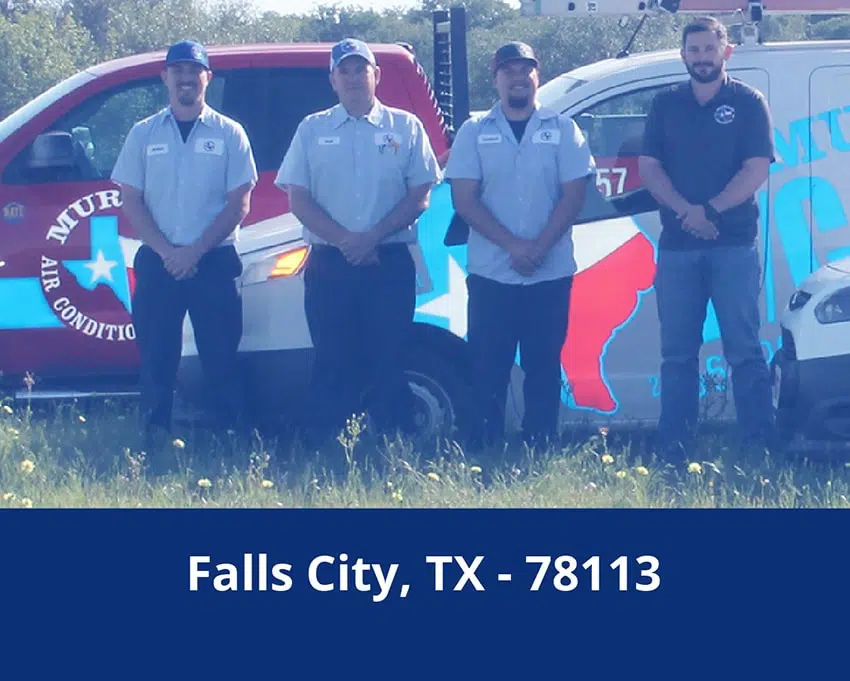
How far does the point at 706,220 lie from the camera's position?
20.2 feet

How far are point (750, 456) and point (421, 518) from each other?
2839 millimetres

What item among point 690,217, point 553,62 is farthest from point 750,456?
point 553,62

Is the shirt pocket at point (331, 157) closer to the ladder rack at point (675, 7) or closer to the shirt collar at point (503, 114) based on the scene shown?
the shirt collar at point (503, 114)

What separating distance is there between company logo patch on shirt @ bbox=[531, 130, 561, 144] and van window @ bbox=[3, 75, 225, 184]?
236 cm

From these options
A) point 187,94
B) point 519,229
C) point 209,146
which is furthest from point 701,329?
point 187,94

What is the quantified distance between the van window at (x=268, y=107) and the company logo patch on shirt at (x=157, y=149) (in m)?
1.31

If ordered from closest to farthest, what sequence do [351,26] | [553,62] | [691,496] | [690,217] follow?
[691,496] < [690,217] < [553,62] < [351,26]

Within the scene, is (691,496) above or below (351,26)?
below

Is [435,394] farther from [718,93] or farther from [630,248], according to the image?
[718,93]

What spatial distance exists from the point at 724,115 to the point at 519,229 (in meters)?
0.95

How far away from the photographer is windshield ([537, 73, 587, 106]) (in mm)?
6672

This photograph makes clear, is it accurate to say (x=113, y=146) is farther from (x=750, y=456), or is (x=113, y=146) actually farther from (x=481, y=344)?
(x=750, y=456)

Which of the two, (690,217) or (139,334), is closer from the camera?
(690,217)

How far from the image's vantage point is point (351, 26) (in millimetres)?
38750
